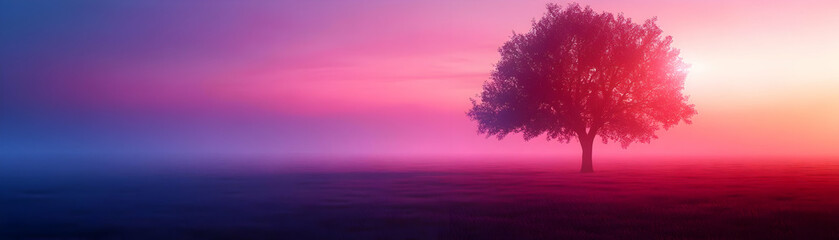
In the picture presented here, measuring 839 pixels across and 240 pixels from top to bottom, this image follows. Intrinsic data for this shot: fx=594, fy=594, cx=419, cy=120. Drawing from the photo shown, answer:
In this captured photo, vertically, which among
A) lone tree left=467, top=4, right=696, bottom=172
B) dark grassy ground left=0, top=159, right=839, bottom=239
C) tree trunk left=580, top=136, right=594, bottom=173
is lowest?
dark grassy ground left=0, top=159, right=839, bottom=239

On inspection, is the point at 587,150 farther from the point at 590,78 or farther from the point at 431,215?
the point at 431,215

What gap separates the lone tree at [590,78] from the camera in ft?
157

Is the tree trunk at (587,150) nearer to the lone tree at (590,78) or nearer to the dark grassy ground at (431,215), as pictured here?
the lone tree at (590,78)

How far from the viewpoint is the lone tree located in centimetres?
4794

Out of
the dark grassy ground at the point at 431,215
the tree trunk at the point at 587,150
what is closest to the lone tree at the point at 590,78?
the tree trunk at the point at 587,150

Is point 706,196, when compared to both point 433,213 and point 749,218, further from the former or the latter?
point 433,213

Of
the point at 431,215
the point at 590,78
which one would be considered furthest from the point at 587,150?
the point at 431,215

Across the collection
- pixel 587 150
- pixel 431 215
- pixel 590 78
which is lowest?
pixel 431 215

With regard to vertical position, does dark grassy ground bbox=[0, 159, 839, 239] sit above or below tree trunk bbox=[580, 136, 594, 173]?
below

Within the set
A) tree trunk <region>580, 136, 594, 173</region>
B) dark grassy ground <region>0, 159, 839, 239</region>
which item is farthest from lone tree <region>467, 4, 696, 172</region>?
dark grassy ground <region>0, 159, 839, 239</region>

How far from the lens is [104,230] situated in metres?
16.7

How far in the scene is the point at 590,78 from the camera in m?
48.6

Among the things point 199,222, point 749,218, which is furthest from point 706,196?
point 199,222

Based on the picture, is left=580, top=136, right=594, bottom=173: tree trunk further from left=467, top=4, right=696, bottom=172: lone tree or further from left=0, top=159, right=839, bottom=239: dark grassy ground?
left=0, top=159, right=839, bottom=239: dark grassy ground
